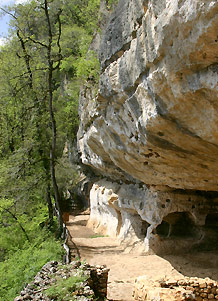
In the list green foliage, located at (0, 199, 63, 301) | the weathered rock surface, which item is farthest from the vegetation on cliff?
the weathered rock surface

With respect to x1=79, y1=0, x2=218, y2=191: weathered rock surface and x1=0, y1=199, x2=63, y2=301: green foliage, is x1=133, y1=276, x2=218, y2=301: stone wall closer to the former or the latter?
x1=79, y1=0, x2=218, y2=191: weathered rock surface

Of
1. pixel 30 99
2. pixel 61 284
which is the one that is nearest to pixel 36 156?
pixel 30 99

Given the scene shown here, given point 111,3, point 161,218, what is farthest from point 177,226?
point 111,3

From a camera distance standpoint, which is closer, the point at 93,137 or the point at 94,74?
the point at 94,74

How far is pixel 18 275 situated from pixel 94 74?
6408 mm

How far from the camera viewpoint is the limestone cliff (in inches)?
163

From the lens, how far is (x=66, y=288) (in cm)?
529

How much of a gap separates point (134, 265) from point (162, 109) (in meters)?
5.44

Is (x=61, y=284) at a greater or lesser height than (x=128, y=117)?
lesser

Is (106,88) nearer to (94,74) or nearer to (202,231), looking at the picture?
(94,74)

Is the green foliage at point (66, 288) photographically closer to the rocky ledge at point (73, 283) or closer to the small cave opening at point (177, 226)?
the rocky ledge at point (73, 283)

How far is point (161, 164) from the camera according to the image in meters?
7.66

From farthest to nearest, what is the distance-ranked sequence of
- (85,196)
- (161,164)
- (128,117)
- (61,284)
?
(85,196) < (161,164) < (128,117) < (61,284)

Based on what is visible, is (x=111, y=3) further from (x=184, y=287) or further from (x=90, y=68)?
(x=184, y=287)
